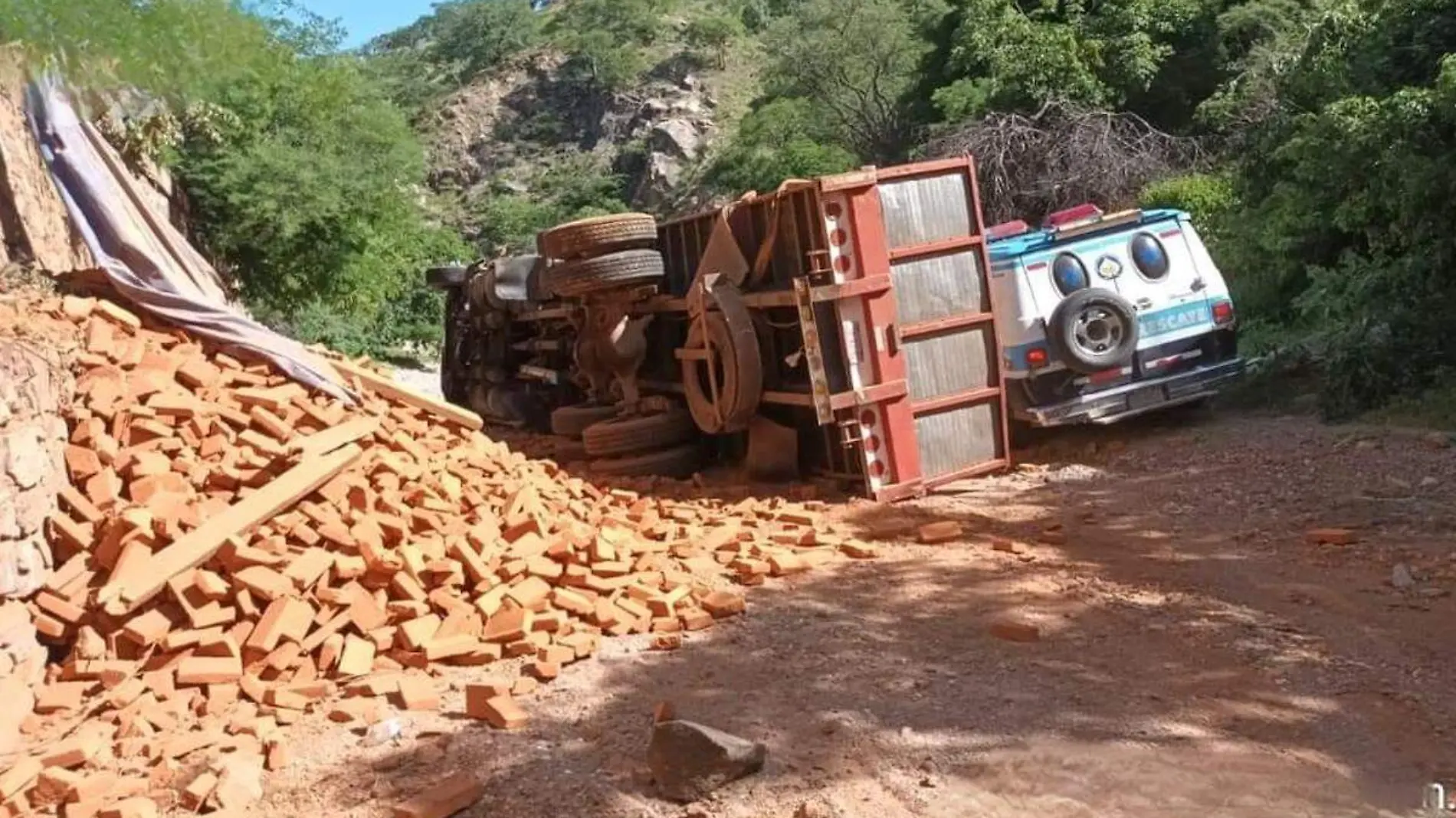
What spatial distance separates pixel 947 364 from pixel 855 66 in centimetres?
2972

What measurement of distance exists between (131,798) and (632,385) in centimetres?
604

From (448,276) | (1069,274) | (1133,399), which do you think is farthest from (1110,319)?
(448,276)

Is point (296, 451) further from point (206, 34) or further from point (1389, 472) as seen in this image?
point (206, 34)

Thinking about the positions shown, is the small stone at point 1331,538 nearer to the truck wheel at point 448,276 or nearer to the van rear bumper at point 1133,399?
the van rear bumper at point 1133,399

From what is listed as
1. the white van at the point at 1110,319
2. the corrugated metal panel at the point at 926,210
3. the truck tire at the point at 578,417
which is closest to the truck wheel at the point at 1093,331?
the white van at the point at 1110,319

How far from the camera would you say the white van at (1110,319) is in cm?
917

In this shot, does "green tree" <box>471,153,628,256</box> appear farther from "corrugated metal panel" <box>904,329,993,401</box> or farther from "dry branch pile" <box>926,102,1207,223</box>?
"corrugated metal panel" <box>904,329,993,401</box>

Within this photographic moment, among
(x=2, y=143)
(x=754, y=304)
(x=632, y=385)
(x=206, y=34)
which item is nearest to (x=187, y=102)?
(x=206, y=34)

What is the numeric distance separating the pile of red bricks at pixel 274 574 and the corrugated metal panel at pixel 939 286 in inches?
66.8

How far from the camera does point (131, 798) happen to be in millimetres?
4316

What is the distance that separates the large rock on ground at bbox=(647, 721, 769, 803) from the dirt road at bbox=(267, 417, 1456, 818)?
0.18 ft

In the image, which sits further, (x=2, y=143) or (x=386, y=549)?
(x=2, y=143)

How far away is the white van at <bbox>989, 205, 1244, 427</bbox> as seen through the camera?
9.17 metres

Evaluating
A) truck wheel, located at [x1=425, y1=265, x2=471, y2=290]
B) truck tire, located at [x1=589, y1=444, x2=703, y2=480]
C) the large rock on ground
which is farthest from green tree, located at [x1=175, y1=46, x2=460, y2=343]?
the large rock on ground
